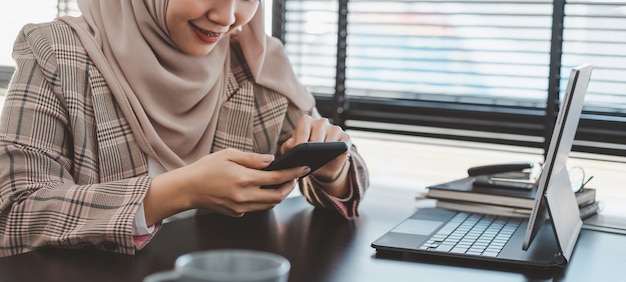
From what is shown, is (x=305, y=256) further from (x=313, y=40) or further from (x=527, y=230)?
(x=313, y=40)

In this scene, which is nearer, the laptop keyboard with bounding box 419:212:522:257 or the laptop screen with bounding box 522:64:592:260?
the laptop screen with bounding box 522:64:592:260

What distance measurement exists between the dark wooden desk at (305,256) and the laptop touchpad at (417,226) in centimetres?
4

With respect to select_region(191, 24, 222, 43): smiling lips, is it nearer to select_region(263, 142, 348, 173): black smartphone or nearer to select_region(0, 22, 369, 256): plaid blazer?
select_region(0, 22, 369, 256): plaid blazer

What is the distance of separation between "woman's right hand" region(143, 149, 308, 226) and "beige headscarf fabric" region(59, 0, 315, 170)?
28cm

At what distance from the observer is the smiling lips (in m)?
1.55

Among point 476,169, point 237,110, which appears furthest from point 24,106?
point 476,169

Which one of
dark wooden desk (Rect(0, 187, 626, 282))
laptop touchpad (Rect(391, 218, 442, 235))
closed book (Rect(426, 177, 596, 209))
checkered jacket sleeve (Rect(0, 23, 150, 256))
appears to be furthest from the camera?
closed book (Rect(426, 177, 596, 209))

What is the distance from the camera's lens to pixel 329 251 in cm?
129

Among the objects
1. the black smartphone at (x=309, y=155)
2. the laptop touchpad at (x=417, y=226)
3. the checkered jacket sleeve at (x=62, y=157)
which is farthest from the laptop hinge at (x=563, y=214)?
the checkered jacket sleeve at (x=62, y=157)

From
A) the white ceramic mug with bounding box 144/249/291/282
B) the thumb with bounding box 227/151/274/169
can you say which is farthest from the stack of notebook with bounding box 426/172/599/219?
the white ceramic mug with bounding box 144/249/291/282

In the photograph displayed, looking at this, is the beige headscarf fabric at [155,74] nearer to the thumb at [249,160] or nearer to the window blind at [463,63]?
the thumb at [249,160]

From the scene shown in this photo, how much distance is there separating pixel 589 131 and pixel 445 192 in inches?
25.3

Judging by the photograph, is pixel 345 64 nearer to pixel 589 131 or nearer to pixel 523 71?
pixel 523 71

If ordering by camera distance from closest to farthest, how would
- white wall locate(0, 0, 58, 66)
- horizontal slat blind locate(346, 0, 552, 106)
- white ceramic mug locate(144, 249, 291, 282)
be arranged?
white ceramic mug locate(144, 249, 291, 282), horizontal slat blind locate(346, 0, 552, 106), white wall locate(0, 0, 58, 66)
